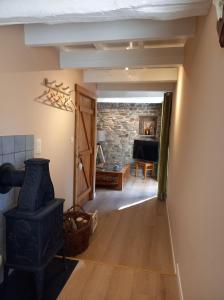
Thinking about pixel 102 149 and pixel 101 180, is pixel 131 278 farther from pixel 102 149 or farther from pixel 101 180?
pixel 102 149

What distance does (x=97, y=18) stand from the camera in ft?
4.27

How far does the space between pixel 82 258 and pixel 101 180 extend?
3.16 m

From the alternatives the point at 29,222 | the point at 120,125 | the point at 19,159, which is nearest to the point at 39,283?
the point at 29,222

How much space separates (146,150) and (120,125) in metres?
1.19

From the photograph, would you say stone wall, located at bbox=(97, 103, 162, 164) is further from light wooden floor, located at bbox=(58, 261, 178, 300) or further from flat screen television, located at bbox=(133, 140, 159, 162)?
light wooden floor, located at bbox=(58, 261, 178, 300)

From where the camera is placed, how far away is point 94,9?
3.93 ft

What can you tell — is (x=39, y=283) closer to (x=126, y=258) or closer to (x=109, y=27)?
(x=126, y=258)

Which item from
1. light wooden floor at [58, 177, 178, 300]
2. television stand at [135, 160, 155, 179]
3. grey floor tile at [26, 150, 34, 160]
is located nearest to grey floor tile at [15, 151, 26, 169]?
grey floor tile at [26, 150, 34, 160]

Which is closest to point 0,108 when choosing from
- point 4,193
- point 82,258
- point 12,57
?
point 12,57

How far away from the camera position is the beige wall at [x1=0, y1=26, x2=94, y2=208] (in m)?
1.95

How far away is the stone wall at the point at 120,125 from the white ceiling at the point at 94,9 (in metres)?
5.99

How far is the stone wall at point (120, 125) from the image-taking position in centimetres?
725

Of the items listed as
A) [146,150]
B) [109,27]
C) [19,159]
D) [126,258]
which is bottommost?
[126,258]

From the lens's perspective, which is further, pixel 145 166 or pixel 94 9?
pixel 145 166
